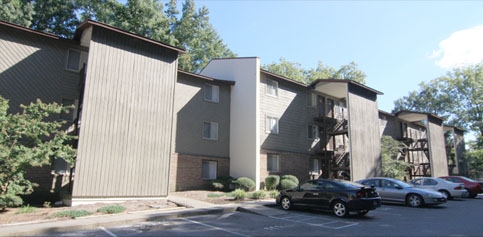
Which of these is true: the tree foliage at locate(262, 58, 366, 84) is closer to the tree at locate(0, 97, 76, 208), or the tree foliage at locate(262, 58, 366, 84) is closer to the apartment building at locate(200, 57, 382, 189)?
the apartment building at locate(200, 57, 382, 189)

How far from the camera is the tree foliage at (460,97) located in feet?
160

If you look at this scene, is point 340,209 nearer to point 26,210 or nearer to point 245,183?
point 245,183

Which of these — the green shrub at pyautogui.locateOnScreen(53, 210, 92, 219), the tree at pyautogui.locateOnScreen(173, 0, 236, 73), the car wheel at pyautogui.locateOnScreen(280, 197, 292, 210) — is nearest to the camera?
the green shrub at pyautogui.locateOnScreen(53, 210, 92, 219)

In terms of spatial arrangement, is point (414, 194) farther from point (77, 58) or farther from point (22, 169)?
point (77, 58)

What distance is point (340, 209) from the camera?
12688 millimetres

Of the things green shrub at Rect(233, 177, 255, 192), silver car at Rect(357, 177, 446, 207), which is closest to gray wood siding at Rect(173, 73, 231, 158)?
green shrub at Rect(233, 177, 255, 192)

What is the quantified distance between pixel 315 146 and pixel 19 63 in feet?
69.0

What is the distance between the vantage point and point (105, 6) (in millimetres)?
32094

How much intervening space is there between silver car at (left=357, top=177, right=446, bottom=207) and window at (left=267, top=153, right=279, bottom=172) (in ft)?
25.8

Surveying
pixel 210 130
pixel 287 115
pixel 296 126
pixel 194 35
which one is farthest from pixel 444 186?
pixel 194 35

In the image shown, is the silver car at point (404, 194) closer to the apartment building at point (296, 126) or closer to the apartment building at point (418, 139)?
the apartment building at point (296, 126)

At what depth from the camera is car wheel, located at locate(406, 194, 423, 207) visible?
16.2m

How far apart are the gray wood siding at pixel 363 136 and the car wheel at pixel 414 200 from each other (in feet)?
27.0

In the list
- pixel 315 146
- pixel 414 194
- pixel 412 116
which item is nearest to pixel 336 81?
pixel 315 146
